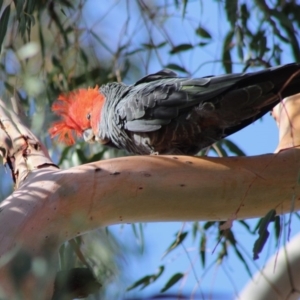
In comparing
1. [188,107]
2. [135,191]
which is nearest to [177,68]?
[188,107]

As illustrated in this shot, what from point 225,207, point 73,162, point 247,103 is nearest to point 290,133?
point 247,103

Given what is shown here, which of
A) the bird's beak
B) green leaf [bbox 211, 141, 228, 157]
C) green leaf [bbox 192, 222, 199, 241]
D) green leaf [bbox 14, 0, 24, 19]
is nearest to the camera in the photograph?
green leaf [bbox 14, 0, 24, 19]

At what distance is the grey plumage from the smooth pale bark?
0.82 ft

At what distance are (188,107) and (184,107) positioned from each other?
14 mm

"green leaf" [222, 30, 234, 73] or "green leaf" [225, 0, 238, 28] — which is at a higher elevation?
Answer: "green leaf" [225, 0, 238, 28]

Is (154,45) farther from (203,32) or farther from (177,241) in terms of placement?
(177,241)

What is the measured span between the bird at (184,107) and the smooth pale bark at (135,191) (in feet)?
0.82

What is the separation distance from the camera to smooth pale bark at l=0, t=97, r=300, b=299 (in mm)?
2035

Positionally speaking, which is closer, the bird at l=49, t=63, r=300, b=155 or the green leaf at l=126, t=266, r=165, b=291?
the bird at l=49, t=63, r=300, b=155

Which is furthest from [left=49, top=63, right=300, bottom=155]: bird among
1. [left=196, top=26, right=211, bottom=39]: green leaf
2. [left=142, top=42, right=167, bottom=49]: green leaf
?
[left=196, top=26, right=211, bottom=39]: green leaf

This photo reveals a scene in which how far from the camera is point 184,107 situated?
8.59 feet

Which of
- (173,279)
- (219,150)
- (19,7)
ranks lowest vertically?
(173,279)

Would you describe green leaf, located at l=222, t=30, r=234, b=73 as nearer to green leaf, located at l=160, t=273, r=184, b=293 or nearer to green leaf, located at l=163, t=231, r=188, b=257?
green leaf, located at l=163, t=231, r=188, b=257

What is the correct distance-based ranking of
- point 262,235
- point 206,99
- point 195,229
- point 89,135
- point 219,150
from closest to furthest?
1. point 262,235
2. point 206,99
3. point 89,135
4. point 219,150
5. point 195,229
